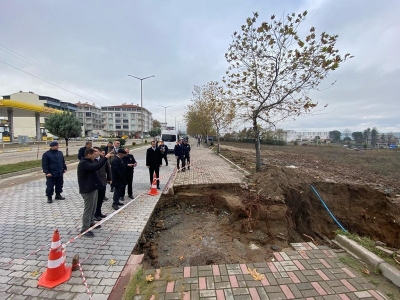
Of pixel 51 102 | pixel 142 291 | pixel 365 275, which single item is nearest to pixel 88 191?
pixel 142 291

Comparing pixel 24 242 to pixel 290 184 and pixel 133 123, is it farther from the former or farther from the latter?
pixel 133 123

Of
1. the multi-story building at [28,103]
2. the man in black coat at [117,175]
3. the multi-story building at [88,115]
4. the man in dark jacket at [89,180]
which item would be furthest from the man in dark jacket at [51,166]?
the multi-story building at [88,115]

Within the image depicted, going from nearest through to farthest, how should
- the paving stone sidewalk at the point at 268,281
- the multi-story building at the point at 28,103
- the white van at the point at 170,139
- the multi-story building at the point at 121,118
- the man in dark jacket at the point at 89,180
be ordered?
the paving stone sidewalk at the point at 268,281, the man in dark jacket at the point at 89,180, the white van at the point at 170,139, the multi-story building at the point at 28,103, the multi-story building at the point at 121,118

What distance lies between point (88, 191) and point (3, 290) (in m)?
1.66

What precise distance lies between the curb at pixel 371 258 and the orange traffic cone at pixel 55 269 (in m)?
4.41

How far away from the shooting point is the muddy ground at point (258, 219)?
4.03m

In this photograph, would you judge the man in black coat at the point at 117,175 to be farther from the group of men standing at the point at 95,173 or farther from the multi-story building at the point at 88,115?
the multi-story building at the point at 88,115

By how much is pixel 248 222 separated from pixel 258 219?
1.05ft

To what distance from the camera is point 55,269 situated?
9.04 feet

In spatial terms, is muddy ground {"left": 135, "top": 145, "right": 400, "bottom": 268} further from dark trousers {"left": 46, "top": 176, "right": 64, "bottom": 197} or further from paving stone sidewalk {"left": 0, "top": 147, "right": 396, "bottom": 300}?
dark trousers {"left": 46, "top": 176, "right": 64, "bottom": 197}

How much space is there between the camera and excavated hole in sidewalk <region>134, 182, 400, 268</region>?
396cm

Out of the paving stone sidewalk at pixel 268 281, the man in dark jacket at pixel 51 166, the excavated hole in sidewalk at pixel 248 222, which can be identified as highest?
the man in dark jacket at pixel 51 166

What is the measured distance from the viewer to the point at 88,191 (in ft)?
12.8

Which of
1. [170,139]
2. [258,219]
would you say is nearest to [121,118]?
[170,139]
